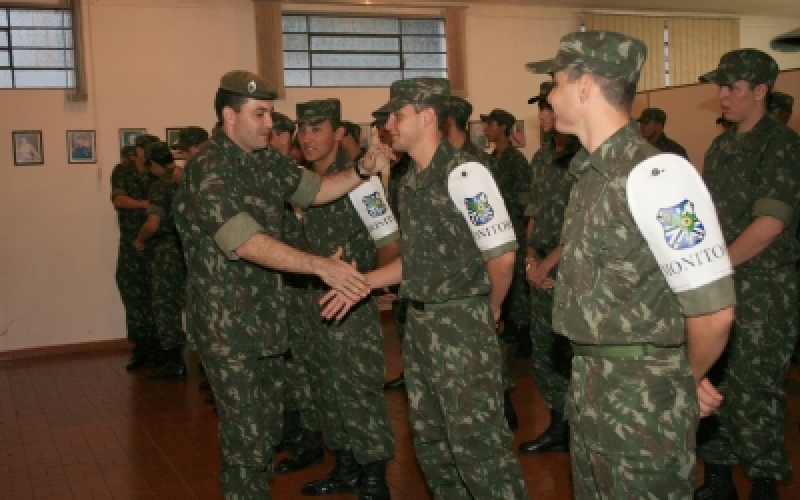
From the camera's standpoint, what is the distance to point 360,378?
4.05 m

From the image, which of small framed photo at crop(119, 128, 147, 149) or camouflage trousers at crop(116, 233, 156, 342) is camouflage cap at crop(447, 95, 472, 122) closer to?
camouflage trousers at crop(116, 233, 156, 342)

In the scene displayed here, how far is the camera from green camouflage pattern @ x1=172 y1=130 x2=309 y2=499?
10.8 ft

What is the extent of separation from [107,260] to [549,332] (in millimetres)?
5763

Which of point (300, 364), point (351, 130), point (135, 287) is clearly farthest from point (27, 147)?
point (300, 364)

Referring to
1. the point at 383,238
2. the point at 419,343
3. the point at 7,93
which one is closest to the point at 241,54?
the point at 7,93

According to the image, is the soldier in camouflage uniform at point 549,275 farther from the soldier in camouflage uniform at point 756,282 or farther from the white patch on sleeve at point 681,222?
the white patch on sleeve at point 681,222

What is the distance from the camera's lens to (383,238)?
4.01 metres

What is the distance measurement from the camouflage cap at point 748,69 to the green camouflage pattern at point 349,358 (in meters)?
1.75

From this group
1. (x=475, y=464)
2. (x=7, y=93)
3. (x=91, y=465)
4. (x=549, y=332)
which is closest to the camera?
(x=475, y=464)

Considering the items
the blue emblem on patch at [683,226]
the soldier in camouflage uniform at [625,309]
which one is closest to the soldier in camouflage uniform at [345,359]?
the soldier in camouflage uniform at [625,309]

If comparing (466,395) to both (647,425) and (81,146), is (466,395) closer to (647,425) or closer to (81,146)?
(647,425)

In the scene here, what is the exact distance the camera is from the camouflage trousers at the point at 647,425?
6.77 ft

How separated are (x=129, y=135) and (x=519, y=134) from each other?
4.38 m

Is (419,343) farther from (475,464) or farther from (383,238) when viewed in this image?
(383,238)
